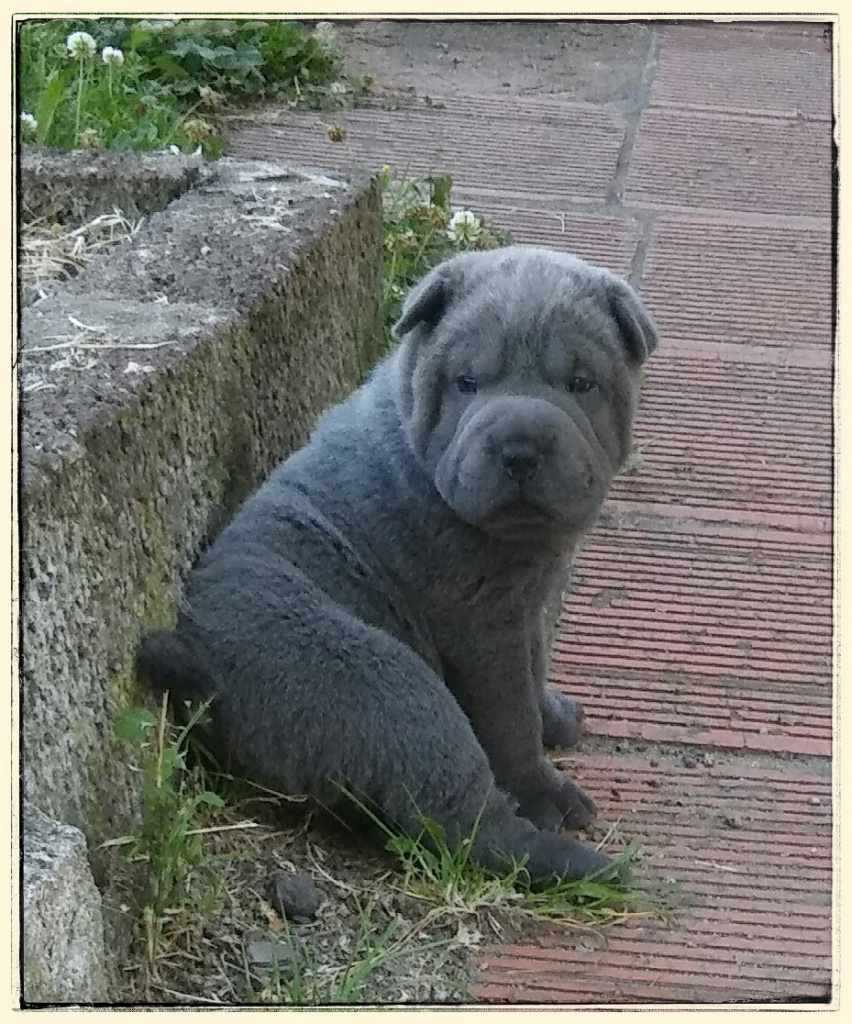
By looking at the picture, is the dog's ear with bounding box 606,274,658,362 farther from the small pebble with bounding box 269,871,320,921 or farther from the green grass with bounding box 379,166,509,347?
the green grass with bounding box 379,166,509,347

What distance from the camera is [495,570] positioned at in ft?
9.83

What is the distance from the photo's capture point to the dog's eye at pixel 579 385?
2865 mm

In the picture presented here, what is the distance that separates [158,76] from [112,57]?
0.75 metres

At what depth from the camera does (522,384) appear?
9.30 feet

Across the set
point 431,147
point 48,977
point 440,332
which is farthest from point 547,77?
point 48,977

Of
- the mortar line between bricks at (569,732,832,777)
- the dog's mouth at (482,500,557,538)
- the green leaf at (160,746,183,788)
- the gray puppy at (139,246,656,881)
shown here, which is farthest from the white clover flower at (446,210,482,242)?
A: the green leaf at (160,746,183,788)

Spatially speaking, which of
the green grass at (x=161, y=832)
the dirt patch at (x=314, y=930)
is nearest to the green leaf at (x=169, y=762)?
the green grass at (x=161, y=832)

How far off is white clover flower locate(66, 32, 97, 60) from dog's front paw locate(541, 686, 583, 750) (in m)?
2.69

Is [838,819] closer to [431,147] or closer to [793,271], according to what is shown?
[793,271]

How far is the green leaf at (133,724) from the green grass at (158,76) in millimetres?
2398

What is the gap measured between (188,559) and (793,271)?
337 centimetres

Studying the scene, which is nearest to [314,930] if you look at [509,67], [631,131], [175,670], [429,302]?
[175,670]

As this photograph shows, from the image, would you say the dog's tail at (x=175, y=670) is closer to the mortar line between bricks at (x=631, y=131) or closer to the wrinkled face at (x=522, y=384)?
the wrinkled face at (x=522, y=384)

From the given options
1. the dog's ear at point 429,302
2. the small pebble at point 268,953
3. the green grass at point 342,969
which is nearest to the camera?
the green grass at point 342,969
